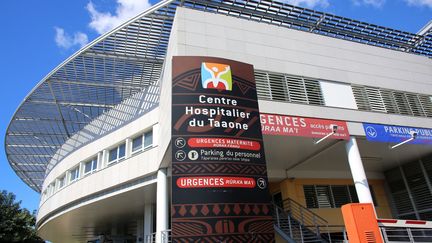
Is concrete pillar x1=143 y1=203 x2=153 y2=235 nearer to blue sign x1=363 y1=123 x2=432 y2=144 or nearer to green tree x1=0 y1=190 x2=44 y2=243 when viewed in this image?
blue sign x1=363 y1=123 x2=432 y2=144

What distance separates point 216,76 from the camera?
9.73 m

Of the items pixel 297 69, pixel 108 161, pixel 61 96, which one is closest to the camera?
pixel 297 69

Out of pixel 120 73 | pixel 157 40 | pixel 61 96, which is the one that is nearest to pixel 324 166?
pixel 157 40

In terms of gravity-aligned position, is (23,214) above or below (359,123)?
above

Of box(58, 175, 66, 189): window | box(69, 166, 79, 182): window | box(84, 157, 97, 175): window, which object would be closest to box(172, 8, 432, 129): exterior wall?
box(84, 157, 97, 175): window

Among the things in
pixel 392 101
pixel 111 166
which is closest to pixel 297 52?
pixel 392 101

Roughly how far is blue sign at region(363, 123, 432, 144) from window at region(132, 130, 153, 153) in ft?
32.5

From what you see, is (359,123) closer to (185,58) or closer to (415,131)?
(415,131)

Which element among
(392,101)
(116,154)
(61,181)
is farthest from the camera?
(61,181)

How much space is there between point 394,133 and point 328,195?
5330 millimetres

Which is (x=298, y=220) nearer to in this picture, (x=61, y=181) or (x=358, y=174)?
(x=358, y=174)

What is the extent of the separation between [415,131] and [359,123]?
317cm

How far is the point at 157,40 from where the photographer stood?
711 inches

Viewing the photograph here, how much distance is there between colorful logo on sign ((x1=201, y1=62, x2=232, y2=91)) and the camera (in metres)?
9.57
